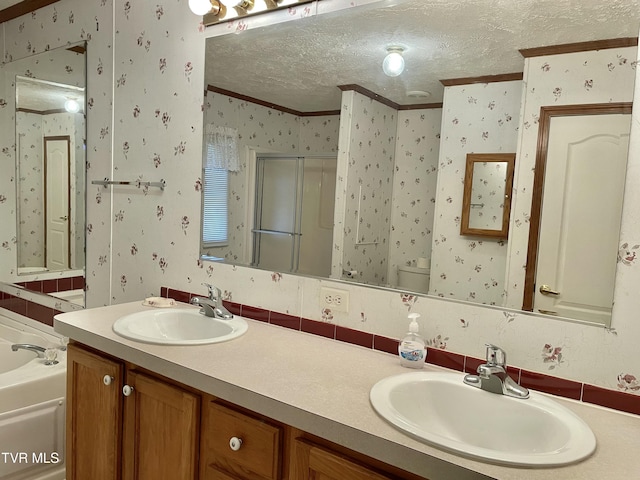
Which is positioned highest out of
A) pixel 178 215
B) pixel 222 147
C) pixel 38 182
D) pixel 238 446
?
pixel 222 147

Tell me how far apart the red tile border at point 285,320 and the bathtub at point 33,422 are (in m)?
1.07

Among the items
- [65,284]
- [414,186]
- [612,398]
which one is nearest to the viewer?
[612,398]

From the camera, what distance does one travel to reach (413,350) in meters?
1.38

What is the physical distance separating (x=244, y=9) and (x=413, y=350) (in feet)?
4.51

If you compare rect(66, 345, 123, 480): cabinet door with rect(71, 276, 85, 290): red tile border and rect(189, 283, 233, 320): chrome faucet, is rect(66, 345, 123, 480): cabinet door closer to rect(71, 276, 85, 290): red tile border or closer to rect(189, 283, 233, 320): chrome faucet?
rect(189, 283, 233, 320): chrome faucet

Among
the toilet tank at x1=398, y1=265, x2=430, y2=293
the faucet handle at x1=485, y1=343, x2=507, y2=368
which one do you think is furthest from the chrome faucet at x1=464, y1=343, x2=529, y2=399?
the toilet tank at x1=398, y1=265, x2=430, y2=293

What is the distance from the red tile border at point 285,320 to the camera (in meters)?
1.74

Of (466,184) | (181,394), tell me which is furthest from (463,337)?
(181,394)

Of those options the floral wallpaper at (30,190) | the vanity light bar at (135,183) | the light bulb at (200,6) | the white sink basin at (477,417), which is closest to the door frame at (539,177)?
the white sink basin at (477,417)

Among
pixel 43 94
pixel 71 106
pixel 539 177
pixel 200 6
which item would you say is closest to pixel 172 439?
pixel 539 177

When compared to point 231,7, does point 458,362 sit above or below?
below

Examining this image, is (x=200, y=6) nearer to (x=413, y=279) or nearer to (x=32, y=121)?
(x=413, y=279)

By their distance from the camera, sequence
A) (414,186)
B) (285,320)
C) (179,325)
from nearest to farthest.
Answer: (414,186), (285,320), (179,325)

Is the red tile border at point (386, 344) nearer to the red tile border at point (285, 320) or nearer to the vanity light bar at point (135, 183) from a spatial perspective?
the red tile border at point (285, 320)
